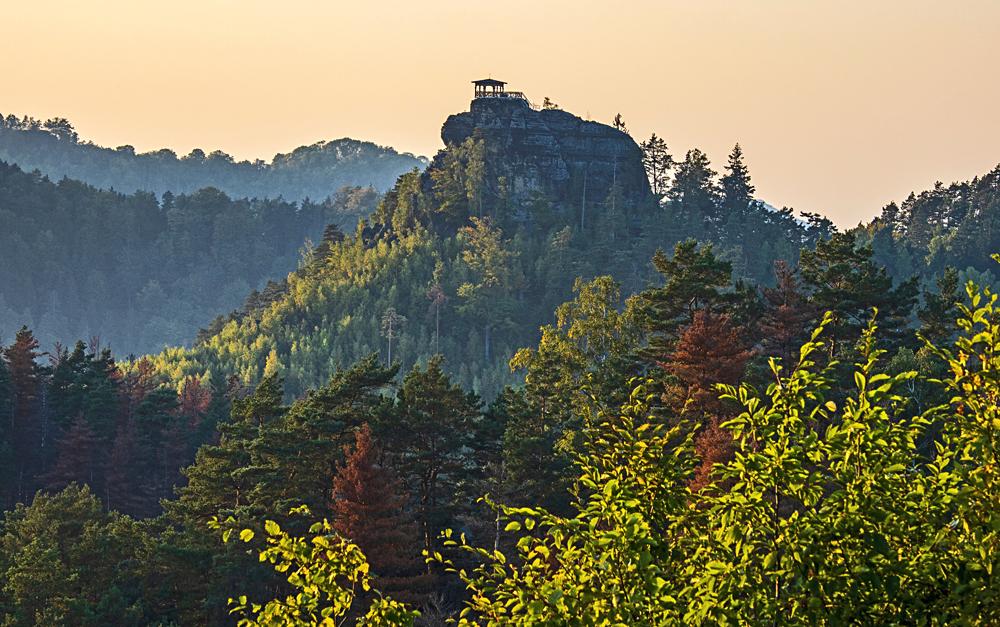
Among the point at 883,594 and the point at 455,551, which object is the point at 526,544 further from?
the point at 455,551

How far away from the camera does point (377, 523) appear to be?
142ft

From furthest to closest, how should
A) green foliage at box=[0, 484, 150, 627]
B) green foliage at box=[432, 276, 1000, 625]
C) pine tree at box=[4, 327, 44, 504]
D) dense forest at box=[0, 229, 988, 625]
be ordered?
pine tree at box=[4, 327, 44, 504] < green foliage at box=[0, 484, 150, 627] < dense forest at box=[0, 229, 988, 625] < green foliage at box=[432, 276, 1000, 625]

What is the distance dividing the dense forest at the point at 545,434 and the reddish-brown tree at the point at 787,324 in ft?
0.58

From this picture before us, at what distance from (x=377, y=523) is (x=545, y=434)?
9976 mm

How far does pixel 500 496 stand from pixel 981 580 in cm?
3790

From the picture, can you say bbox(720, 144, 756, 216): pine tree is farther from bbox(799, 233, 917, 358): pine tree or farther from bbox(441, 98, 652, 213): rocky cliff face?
bbox(799, 233, 917, 358): pine tree

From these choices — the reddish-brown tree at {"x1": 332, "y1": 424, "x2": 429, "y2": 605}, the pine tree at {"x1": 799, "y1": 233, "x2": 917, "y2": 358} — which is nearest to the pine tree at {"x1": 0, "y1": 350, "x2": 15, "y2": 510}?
the reddish-brown tree at {"x1": 332, "y1": 424, "x2": 429, "y2": 605}

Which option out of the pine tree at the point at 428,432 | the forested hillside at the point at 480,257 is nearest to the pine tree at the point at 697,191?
the forested hillside at the point at 480,257

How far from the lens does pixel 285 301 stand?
406ft

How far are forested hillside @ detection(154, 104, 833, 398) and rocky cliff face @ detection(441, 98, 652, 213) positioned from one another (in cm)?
21

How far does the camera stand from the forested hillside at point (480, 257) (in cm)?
11331

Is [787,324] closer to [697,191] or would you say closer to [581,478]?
[581,478]

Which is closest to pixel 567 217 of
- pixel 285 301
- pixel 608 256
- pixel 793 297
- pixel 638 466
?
pixel 608 256

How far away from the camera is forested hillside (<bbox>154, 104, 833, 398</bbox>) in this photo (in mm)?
113312
